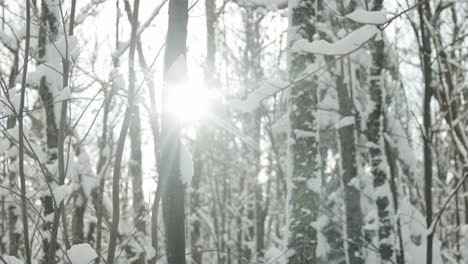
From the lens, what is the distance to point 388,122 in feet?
24.3

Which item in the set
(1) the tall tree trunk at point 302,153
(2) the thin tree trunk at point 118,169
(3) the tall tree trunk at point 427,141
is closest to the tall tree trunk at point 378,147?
(1) the tall tree trunk at point 302,153

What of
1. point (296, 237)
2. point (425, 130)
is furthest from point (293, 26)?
point (425, 130)

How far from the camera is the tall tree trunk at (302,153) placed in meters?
4.37

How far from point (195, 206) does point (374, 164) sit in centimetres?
485

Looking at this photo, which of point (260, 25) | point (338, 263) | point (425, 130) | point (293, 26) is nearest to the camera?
point (425, 130)

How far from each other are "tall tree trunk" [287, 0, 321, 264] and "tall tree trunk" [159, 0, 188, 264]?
2.12m

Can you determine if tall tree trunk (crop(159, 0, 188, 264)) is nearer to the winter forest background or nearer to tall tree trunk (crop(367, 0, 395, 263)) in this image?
the winter forest background

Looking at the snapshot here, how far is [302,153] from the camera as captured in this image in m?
4.52

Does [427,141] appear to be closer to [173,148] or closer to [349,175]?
[173,148]

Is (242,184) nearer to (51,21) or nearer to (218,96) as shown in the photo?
(218,96)

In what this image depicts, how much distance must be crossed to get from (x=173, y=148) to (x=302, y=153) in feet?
8.17

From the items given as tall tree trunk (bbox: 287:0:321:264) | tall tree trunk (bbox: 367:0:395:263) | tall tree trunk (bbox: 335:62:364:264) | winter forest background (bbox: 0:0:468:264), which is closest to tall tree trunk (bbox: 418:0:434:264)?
winter forest background (bbox: 0:0:468:264)

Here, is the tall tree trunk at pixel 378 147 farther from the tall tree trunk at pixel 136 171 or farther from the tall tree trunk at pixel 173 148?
the tall tree trunk at pixel 173 148

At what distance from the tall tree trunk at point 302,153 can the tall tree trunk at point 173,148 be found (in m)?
2.12
